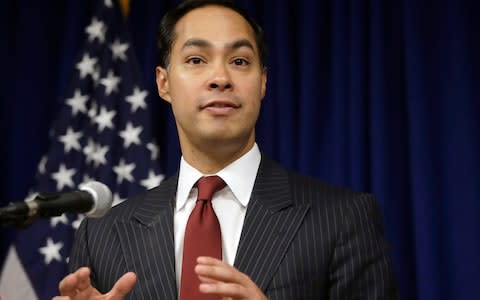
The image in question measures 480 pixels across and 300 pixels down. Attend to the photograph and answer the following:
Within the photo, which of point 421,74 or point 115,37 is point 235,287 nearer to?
point 421,74

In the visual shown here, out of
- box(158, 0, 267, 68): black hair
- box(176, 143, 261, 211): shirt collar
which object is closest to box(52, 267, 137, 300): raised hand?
box(176, 143, 261, 211): shirt collar

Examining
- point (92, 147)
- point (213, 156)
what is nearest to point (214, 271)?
point (213, 156)

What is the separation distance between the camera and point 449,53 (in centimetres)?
244

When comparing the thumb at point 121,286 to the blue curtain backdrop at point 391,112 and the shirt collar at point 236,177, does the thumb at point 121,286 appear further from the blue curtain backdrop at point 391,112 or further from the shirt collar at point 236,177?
the blue curtain backdrop at point 391,112

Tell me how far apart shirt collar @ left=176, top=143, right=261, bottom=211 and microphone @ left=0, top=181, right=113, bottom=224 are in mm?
698

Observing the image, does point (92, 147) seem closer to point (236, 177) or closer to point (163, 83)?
point (163, 83)

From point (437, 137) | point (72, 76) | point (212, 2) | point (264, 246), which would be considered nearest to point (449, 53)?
point (437, 137)

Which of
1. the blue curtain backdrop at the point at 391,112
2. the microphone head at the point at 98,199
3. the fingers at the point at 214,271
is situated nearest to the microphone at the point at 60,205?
the microphone head at the point at 98,199

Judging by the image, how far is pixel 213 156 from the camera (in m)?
1.85

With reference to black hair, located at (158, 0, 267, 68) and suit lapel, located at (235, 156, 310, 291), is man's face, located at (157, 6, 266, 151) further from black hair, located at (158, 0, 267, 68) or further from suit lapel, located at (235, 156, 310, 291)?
suit lapel, located at (235, 156, 310, 291)

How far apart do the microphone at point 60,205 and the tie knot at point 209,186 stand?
65 cm

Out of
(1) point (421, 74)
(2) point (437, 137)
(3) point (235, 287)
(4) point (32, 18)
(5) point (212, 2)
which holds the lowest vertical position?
(3) point (235, 287)

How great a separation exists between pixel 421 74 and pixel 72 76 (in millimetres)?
1548

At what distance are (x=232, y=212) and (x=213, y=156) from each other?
0.19 metres
